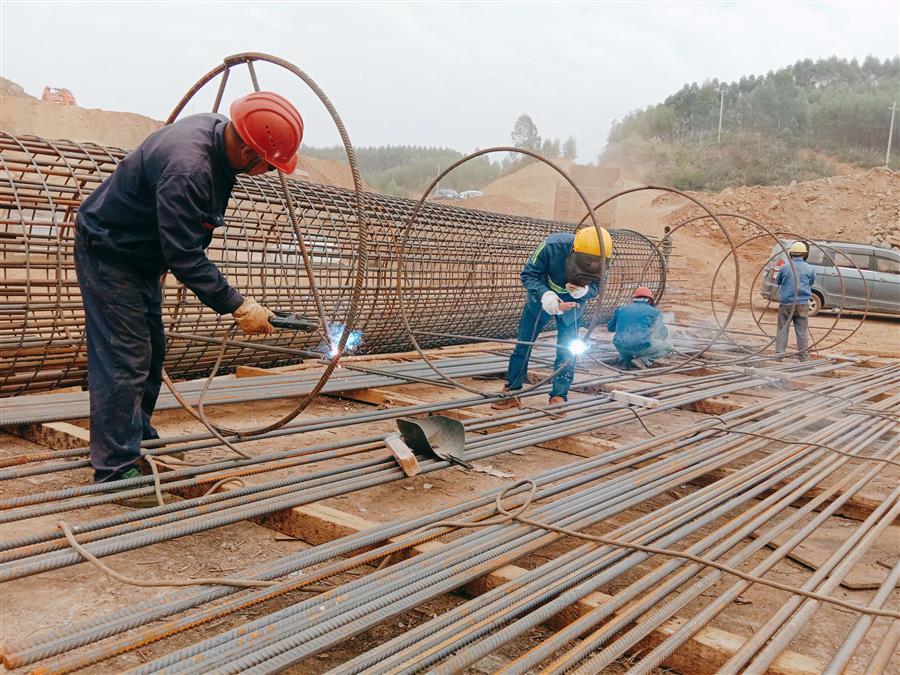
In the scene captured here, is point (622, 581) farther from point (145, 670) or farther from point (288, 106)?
point (288, 106)

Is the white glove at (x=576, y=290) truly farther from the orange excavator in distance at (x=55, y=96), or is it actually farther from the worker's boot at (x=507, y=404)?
the orange excavator in distance at (x=55, y=96)

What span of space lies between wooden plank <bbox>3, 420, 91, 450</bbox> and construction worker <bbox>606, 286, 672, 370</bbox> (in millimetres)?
5252

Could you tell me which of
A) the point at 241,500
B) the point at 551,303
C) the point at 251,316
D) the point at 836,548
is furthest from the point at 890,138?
the point at 241,500

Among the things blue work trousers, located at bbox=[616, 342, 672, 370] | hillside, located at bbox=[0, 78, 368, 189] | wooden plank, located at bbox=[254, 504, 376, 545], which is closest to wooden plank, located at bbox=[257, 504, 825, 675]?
wooden plank, located at bbox=[254, 504, 376, 545]

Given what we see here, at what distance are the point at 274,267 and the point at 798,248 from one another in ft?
25.6

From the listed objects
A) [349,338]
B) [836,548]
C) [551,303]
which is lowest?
[836,548]

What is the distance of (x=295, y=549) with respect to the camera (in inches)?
108

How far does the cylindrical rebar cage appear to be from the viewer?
14.0ft

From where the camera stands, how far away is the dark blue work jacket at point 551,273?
519 centimetres

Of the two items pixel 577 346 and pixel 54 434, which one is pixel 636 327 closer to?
pixel 577 346

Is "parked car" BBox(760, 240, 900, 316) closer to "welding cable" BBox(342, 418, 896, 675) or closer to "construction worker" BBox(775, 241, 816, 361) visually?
"construction worker" BBox(775, 241, 816, 361)

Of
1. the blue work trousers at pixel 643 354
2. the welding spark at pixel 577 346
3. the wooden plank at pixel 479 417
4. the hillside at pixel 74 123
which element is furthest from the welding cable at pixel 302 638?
the hillside at pixel 74 123

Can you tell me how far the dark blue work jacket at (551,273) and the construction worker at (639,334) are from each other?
1.84 metres

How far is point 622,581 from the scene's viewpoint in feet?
8.64
